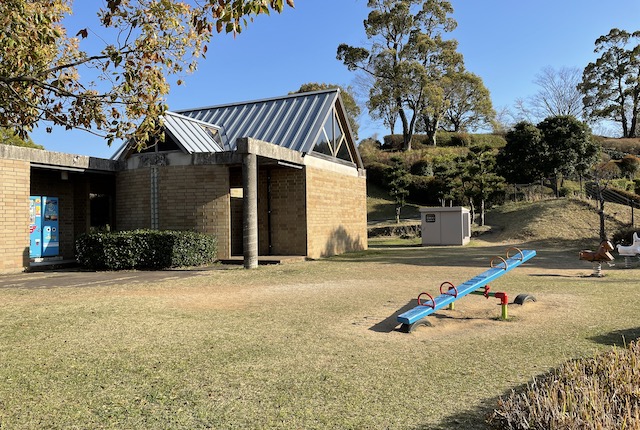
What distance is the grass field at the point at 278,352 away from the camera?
11.7ft

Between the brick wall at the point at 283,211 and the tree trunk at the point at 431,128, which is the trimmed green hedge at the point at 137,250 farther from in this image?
the tree trunk at the point at 431,128

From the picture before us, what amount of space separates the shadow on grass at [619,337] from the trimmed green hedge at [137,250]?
1094cm

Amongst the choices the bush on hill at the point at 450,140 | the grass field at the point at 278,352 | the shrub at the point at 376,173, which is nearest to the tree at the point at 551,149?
the shrub at the point at 376,173

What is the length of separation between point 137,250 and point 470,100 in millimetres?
44278

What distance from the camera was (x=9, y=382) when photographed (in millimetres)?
4172

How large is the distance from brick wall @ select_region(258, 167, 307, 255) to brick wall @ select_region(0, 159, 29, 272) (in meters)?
7.39

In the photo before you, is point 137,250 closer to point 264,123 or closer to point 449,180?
point 264,123

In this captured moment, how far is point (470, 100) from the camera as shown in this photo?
49625 mm

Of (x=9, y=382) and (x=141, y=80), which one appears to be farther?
(x=141, y=80)

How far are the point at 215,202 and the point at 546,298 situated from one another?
10162 millimetres

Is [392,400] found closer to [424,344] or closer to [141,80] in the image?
[424,344]

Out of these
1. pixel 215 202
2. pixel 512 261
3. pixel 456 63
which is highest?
pixel 456 63

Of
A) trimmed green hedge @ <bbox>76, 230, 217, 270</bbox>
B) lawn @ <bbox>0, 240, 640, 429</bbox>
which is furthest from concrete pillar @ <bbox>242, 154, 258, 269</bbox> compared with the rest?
lawn @ <bbox>0, 240, 640, 429</bbox>

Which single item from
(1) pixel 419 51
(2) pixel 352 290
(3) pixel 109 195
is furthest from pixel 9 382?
(1) pixel 419 51
